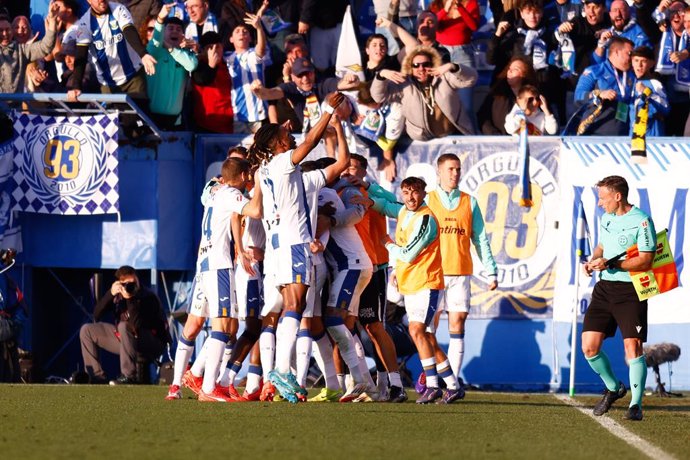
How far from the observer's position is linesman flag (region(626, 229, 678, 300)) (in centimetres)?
1048

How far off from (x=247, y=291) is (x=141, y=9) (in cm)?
704

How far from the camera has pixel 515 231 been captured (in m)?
16.4

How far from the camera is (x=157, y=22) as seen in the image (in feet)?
55.7

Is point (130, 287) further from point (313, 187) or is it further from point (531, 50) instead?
point (531, 50)

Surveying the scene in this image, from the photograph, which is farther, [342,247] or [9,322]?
[9,322]

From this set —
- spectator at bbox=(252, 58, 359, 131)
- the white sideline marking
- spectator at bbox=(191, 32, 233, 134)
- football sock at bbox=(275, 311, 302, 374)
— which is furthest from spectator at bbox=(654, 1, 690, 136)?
football sock at bbox=(275, 311, 302, 374)

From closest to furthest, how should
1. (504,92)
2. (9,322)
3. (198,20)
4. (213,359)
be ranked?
(213,359)
(9,322)
(504,92)
(198,20)

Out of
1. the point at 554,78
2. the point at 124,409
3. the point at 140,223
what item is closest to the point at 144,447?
the point at 124,409

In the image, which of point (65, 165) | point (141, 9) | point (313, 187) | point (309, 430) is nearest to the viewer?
point (309, 430)

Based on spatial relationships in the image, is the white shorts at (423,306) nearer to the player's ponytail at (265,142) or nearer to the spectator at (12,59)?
the player's ponytail at (265,142)

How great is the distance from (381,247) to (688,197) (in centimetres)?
474

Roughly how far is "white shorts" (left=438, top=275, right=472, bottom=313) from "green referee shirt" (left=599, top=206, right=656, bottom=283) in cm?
273

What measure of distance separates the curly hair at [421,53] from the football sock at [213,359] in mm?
5898

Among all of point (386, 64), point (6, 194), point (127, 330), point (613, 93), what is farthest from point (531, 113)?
point (6, 194)
